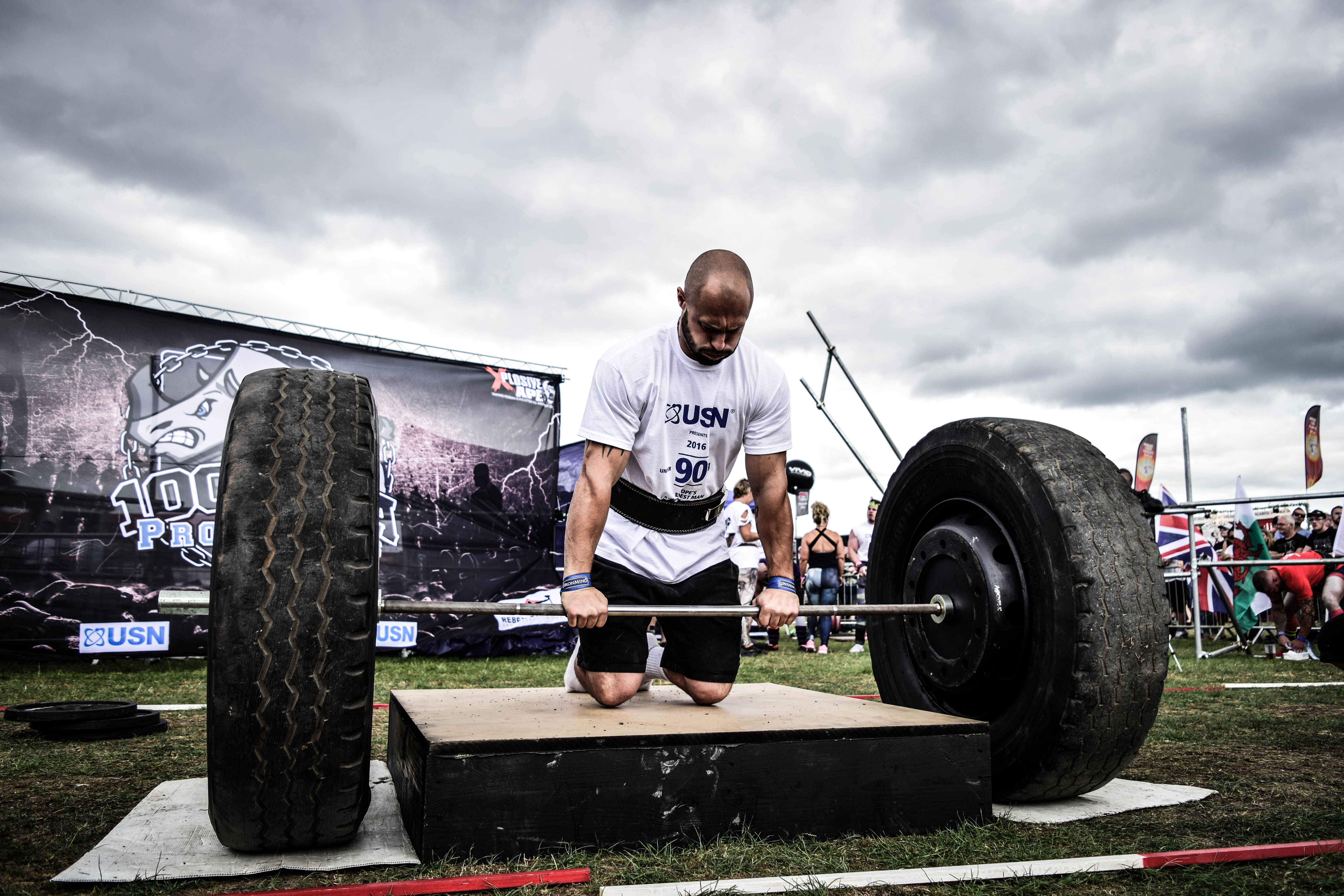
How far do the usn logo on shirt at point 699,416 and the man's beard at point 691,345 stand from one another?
0.16m

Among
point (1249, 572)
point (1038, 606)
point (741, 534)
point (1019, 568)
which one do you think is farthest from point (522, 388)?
point (1249, 572)

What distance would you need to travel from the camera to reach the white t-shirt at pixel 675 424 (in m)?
2.84

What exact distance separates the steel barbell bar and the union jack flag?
6.64 m

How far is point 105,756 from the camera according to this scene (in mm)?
3357

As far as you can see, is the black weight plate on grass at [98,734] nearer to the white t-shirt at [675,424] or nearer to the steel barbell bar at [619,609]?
the steel barbell bar at [619,609]

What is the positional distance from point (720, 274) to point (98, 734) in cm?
345

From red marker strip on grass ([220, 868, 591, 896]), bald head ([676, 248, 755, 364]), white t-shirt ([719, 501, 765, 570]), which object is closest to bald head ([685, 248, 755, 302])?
bald head ([676, 248, 755, 364])

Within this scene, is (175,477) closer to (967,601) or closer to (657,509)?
(657,509)

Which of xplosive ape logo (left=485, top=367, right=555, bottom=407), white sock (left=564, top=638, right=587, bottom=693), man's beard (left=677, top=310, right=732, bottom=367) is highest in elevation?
xplosive ape logo (left=485, top=367, right=555, bottom=407)

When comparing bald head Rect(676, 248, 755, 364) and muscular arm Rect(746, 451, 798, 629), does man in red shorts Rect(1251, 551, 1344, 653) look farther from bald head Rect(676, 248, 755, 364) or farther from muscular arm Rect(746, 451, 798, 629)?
bald head Rect(676, 248, 755, 364)

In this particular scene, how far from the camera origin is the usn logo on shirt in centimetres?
293

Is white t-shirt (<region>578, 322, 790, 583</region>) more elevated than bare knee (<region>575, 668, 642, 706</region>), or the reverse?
white t-shirt (<region>578, 322, 790, 583</region>)

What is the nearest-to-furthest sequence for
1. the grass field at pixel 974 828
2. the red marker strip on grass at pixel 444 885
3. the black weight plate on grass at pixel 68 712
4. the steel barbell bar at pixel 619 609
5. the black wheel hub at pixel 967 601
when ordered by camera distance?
the red marker strip on grass at pixel 444 885, the grass field at pixel 974 828, the steel barbell bar at pixel 619 609, the black wheel hub at pixel 967 601, the black weight plate on grass at pixel 68 712

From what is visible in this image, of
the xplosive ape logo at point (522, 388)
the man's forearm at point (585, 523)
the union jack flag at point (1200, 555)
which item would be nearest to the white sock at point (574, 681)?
the man's forearm at point (585, 523)
